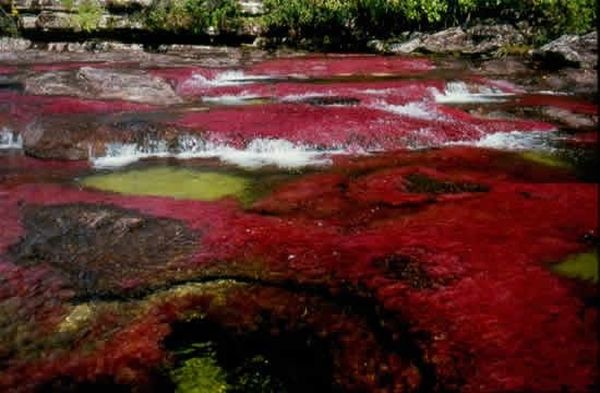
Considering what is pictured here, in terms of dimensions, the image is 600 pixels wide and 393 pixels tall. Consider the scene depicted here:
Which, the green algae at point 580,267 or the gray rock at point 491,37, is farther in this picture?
the gray rock at point 491,37

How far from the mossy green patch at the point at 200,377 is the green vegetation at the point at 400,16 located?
183 ft

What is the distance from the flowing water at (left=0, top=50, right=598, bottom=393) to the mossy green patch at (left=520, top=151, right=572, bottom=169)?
16 cm

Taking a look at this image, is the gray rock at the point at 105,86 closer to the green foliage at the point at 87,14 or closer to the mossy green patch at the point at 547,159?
the mossy green patch at the point at 547,159

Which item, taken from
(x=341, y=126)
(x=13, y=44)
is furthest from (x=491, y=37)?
(x=13, y=44)

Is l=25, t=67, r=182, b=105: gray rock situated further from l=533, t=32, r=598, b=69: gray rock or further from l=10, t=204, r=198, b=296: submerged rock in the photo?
l=533, t=32, r=598, b=69: gray rock

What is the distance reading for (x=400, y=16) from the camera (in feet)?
218

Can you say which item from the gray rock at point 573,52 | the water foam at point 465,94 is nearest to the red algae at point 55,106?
the water foam at point 465,94

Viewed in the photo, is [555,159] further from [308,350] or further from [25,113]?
[25,113]

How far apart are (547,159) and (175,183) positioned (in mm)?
12014

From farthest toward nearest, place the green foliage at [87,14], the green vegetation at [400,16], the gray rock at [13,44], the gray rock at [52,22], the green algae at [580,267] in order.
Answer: the gray rock at [52,22] < the green foliage at [87,14] < the gray rock at [13,44] < the green vegetation at [400,16] < the green algae at [580,267]

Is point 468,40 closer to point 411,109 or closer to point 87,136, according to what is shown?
point 411,109

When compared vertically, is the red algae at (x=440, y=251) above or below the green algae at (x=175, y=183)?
above

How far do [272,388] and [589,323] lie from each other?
4.17 metres

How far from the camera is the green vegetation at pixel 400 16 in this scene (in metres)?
55.1
